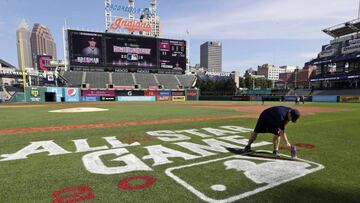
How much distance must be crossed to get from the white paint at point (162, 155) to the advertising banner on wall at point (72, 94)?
48.0m

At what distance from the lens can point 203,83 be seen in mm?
97312

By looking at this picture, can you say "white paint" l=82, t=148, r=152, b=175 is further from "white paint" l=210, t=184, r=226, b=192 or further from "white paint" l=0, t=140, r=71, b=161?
"white paint" l=210, t=184, r=226, b=192

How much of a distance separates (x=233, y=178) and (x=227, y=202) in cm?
92

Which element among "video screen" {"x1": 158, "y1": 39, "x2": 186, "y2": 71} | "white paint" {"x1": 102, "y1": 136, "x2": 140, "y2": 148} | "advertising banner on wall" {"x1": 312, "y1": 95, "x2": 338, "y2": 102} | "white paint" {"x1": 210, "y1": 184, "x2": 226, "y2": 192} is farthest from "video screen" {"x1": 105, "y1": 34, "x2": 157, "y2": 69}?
"white paint" {"x1": 210, "y1": 184, "x2": 226, "y2": 192}

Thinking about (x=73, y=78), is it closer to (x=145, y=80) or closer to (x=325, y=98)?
(x=145, y=80)

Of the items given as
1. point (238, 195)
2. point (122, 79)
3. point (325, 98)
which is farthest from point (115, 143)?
point (122, 79)

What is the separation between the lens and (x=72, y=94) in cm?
4847

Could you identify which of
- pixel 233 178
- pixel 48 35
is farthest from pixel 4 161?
pixel 48 35

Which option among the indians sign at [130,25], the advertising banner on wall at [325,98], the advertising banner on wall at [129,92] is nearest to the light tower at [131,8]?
the indians sign at [130,25]

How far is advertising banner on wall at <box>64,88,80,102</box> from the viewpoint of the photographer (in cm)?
4756

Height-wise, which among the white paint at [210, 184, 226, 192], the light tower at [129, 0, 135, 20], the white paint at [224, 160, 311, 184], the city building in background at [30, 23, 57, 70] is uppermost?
the city building in background at [30, 23, 57, 70]

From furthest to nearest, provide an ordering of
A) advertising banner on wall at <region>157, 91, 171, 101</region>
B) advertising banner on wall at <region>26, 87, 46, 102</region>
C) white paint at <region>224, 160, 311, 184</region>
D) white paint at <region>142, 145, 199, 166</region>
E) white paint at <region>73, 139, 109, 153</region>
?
1. advertising banner on wall at <region>157, 91, 171, 101</region>
2. advertising banner on wall at <region>26, 87, 46, 102</region>
3. white paint at <region>73, 139, 109, 153</region>
4. white paint at <region>142, 145, 199, 166</region>
5. white paint at <region>224, 160, 311, 184</region>

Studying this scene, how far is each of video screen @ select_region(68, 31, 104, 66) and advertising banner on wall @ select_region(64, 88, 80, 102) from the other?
6.49 metres

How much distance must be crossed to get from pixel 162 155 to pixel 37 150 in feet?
12.0
